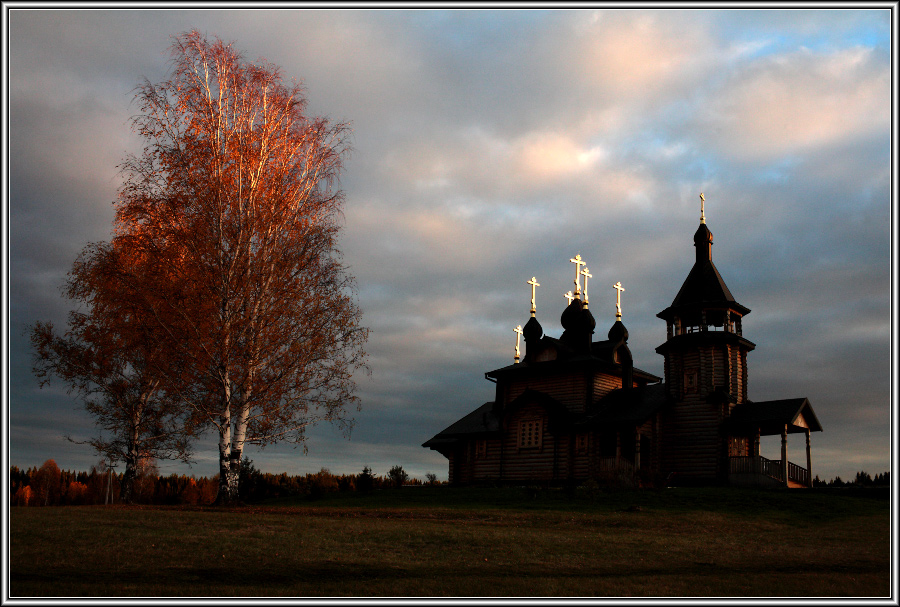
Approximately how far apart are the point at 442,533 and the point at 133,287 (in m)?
12.4

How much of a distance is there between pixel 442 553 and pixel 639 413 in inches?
877

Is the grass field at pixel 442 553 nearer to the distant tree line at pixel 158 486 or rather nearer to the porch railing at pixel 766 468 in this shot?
the porch railing at pixel 766 468

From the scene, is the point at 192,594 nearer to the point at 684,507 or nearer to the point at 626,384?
the point at 684,507

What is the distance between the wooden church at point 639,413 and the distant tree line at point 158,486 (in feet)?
18.6

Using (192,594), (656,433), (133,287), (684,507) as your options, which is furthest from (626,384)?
(192,594)

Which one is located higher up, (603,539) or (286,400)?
(286,400)

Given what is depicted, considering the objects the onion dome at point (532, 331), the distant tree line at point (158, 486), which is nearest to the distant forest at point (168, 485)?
the distant tree line at point (158, 486)

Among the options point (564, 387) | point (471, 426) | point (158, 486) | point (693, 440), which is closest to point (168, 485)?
point (158, 486)

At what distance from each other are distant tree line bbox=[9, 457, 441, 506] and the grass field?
15109mm

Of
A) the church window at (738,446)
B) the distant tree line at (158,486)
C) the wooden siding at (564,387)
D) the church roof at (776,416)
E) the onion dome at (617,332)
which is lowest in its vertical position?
the distant tree line at (158,486)

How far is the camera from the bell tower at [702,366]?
34312 mm

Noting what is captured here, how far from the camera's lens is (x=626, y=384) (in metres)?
39.6

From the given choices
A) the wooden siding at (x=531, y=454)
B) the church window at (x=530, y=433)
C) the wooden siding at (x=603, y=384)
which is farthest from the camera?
the church window at (x=530, y=433)

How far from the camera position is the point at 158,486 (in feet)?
148
